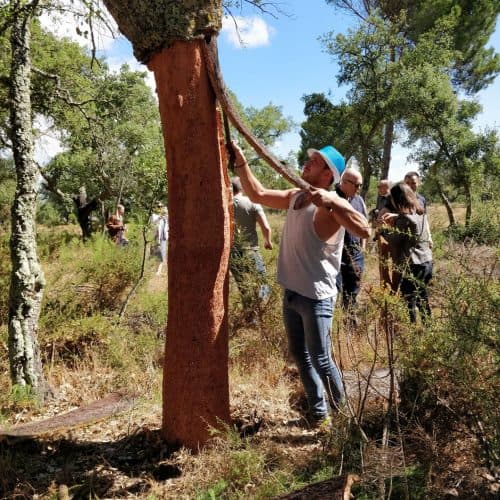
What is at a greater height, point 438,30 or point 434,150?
point 438,30

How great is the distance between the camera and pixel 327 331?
10.1ft

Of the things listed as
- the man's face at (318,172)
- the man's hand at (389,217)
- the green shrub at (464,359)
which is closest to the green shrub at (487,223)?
the green shrub at (464,359)

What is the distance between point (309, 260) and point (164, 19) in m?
1.64

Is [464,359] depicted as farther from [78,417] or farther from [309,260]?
[78,417]

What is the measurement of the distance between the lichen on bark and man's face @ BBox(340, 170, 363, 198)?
2.71m

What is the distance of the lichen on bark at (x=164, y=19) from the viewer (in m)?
2.60

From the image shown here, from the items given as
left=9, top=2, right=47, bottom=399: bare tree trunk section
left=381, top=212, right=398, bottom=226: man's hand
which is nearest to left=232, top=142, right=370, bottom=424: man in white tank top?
left=381, top=212, right=398, bottom=226: man's hand

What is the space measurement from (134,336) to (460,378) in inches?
152

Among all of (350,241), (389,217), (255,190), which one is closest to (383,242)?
(255,190)

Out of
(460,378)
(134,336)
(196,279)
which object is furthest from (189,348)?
(134,336)

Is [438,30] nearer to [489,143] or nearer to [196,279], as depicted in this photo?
[489,143]

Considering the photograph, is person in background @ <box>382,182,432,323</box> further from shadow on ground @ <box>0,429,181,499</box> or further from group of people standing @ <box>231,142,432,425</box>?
shadow on ground @ <box>0,429,181,499</box>

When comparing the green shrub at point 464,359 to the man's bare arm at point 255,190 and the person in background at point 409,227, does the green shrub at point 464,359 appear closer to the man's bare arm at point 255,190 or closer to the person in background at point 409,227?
the man's bare arm at point 255,190

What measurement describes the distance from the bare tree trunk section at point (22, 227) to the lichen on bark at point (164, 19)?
1.84 meters
